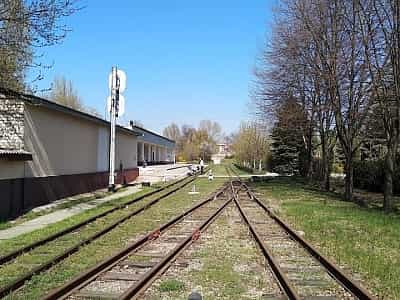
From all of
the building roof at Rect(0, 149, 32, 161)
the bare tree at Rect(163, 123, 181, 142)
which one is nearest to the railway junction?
the building roof at Rect(0, 149, 32, 161)

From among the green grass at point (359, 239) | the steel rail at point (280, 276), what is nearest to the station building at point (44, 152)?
the steel rail at point (280, 276)

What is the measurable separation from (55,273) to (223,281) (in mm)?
2685

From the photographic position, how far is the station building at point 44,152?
16.4m

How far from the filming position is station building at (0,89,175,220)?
53.8 ft

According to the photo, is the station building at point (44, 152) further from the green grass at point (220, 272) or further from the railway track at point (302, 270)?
the railway track at point (302, 270)

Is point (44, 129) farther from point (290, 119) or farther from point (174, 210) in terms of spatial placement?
point (290, 119)

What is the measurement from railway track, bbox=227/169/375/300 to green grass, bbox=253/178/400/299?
318 mm

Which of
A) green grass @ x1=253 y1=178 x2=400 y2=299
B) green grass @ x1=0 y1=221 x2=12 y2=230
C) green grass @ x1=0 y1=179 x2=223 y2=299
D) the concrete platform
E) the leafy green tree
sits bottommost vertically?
green grass @ x1=0 y1=221 x2=12 y2=230

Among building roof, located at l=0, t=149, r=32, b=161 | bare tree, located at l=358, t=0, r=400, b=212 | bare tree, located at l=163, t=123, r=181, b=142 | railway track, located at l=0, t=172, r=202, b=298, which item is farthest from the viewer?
bare tree, located at l=163, t=123, r=181, b=142

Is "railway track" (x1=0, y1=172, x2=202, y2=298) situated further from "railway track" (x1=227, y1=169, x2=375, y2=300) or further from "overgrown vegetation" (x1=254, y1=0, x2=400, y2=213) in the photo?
"overgrown vegetation" (x1=254, y1=0, x2=400, y2=213)

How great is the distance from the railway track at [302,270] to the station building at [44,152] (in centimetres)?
809

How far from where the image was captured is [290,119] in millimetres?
33375

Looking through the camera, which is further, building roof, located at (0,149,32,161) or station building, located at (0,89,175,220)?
station building, located at (0,89,175,220)

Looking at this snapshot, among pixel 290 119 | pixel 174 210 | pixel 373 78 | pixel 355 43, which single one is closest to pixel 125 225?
pixel 174 210
